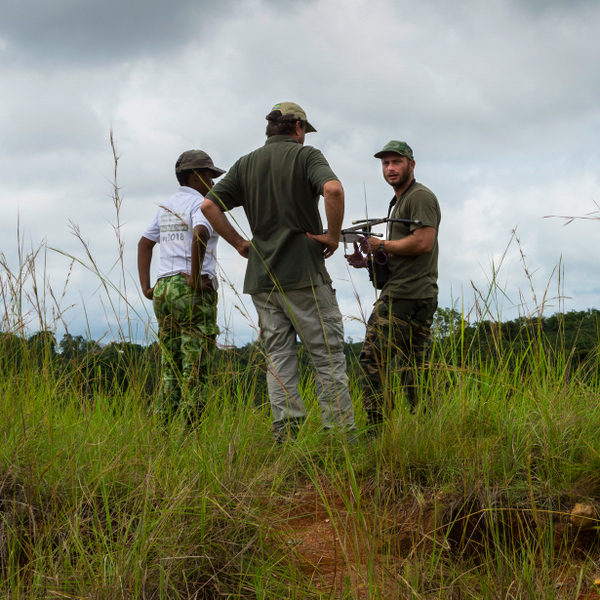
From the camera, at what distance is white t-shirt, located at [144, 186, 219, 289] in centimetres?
369

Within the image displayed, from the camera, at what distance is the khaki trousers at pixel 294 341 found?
3.22 m

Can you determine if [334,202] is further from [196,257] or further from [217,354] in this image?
[217,354]

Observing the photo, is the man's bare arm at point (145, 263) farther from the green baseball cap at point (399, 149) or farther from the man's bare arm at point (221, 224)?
the green baseball cap at point (399, 149)

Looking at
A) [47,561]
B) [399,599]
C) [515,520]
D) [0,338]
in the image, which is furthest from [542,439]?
[0,338]

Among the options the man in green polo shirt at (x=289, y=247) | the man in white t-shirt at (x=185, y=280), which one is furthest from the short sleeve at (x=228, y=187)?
the man in white t-shirt at (x=185, y=280)

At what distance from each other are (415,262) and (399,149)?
31.6 inches

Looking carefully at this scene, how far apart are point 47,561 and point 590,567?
7.02ft

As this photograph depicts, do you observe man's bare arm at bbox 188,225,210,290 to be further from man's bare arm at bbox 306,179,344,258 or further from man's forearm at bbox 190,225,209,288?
man's bare arm at bbox 306,179,344,258

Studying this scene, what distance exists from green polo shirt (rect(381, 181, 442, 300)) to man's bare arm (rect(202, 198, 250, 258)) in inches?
38.3

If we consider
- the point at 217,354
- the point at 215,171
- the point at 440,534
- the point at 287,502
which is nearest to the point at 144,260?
the point at 215,171

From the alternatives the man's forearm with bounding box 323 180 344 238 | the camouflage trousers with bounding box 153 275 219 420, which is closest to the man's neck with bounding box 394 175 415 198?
the man's forearm with bounding box 323 180 344 238

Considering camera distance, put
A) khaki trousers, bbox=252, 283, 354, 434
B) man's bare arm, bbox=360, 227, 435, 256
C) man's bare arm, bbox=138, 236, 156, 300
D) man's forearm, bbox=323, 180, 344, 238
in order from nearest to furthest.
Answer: man's forearm, bbox=323, 180, 344, 238
khaki trousers, bbox=252, 283, 354, 434
man's bare arm, bbox=360, 227, 435, 256
man's bare arm, bbox=138, 236, 156, 300

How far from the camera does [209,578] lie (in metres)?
1.94

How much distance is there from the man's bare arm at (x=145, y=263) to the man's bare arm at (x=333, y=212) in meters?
1.46
